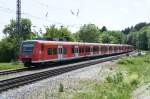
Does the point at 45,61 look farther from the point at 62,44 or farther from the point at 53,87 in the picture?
the point at 53,87

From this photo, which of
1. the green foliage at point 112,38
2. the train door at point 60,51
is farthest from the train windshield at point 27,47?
the green foliage at point 112,38

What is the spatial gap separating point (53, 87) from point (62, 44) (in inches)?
812

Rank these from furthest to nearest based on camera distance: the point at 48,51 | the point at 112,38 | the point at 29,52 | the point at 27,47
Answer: the point at 112,38 < the point at 48,51 < the point at 27,47 < the point at 29,52

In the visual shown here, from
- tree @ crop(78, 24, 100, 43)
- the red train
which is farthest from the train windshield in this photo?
tree @ crop(78, 24, 100, 43)

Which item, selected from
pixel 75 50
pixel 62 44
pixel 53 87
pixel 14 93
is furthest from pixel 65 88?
pixel 75 50

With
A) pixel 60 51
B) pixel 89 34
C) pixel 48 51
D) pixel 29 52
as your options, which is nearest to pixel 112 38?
pixel 89 34

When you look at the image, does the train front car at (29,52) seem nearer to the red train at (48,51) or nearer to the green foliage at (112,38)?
the red train at (48,51)

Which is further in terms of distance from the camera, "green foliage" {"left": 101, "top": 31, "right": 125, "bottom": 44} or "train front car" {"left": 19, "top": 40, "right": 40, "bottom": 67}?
"green foliage" {"left": 101, "top": 31, "right": 125, "bottom": 44}

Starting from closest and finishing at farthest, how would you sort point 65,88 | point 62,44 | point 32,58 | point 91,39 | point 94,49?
point 65,88
point 32,58
point 62,44
point 94,49
point 91,39

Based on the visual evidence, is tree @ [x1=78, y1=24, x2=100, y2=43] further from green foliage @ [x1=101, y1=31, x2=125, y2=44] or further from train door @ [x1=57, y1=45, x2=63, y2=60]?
train door @ [x1=57, y1=45, x2=63, y2=60]

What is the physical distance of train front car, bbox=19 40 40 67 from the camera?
3484cm

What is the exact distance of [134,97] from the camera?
17.2 meters

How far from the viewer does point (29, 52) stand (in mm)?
35281

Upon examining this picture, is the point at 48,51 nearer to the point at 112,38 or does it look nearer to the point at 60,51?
the point at 60,51
